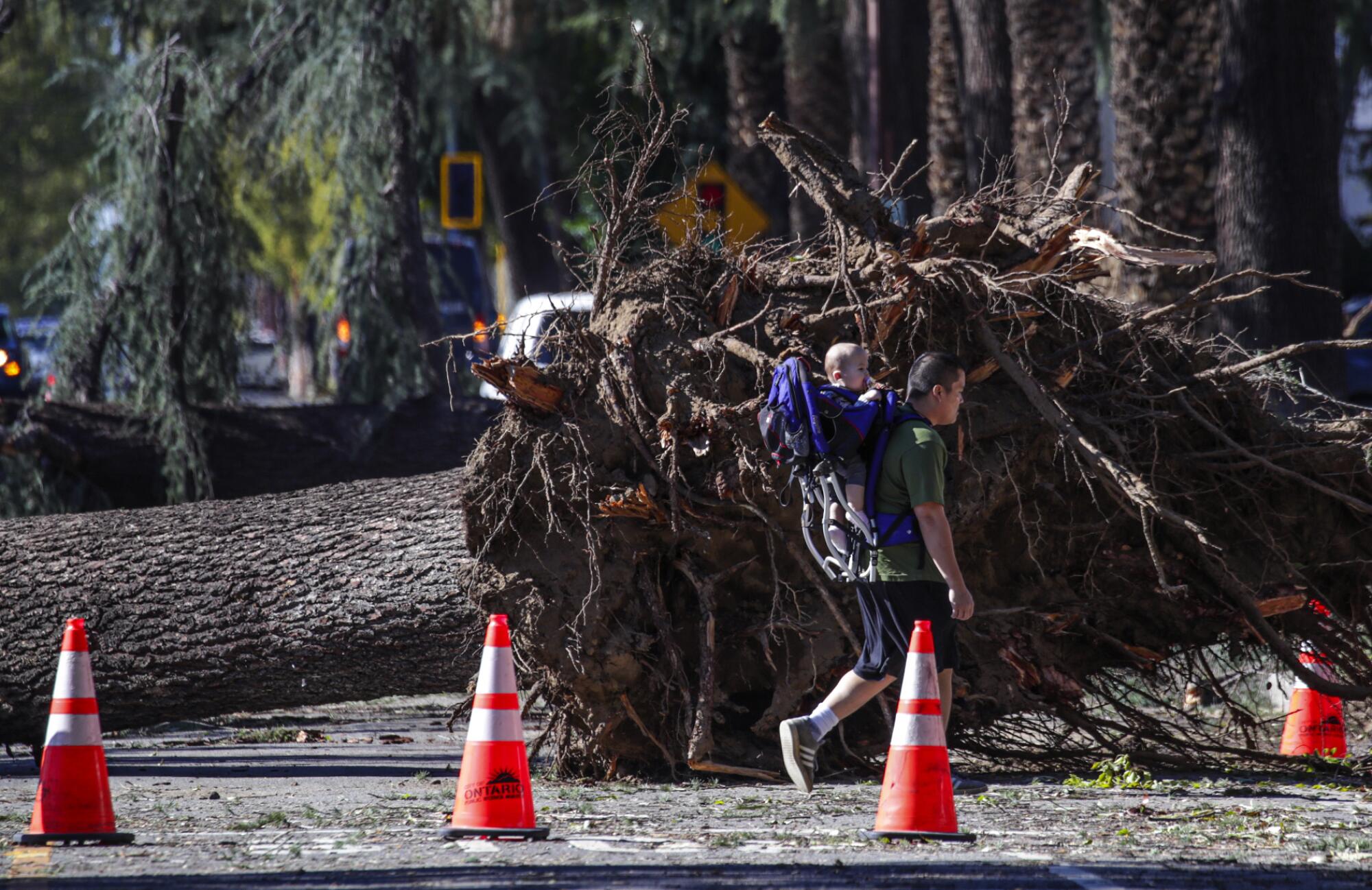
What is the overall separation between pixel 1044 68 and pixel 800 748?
1029 centimetres

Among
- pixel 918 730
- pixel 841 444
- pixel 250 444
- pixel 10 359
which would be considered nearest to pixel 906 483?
pixel 841 444

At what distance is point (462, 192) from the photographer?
1586 cm

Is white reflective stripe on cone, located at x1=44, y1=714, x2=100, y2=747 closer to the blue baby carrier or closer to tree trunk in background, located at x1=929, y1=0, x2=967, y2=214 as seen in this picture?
the blue baby carrier

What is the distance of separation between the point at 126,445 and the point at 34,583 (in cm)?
292

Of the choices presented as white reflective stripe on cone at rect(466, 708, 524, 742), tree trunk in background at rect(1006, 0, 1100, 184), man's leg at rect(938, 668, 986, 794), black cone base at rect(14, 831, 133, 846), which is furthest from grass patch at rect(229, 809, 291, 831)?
tree trunk in background at rect(1006, 0, 1100, 184)

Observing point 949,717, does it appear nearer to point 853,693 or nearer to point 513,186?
point 853,693

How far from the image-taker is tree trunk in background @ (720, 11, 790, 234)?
2044 centimetres

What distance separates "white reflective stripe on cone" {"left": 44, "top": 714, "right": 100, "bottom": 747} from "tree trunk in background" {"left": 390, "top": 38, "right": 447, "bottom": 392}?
6565 millimetres

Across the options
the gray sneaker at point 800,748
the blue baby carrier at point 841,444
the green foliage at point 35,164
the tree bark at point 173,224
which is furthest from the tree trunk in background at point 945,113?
the green foliage at point 35,164

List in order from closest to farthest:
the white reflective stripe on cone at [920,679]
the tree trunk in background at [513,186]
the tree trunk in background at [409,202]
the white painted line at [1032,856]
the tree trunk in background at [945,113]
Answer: the white painted line at [1032,856]
the white reflective stripe on cone at [920,679]
the tree trunk in background at [409,202]
the tree trunk in background at [945,113]
the tree trunk in background at [513,186]

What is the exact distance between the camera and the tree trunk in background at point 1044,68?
13.9m

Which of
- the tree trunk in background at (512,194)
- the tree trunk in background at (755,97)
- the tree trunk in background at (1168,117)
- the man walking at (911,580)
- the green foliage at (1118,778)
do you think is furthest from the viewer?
the tree trunk in background at (512,194)

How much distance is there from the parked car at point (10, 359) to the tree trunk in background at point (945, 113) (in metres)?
10.1

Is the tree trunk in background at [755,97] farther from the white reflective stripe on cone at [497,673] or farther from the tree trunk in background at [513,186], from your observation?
the white reflective stripe on cone at [497,673]
